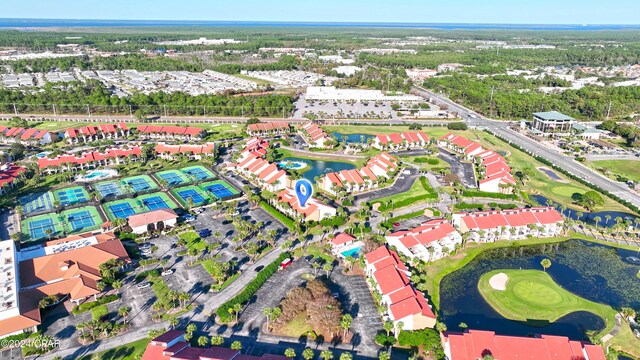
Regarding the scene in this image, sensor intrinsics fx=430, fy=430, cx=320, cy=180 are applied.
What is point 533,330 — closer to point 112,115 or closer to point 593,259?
point 593,259

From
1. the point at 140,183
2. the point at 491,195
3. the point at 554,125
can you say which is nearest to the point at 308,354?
the point at 491,195

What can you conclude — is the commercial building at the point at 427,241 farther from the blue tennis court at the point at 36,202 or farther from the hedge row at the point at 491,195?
the blue tennis court at the point at 36,202

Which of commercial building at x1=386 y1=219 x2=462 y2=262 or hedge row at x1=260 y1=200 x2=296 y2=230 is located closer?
commercial building at x1=386 y1=219 x2=462 y2=262

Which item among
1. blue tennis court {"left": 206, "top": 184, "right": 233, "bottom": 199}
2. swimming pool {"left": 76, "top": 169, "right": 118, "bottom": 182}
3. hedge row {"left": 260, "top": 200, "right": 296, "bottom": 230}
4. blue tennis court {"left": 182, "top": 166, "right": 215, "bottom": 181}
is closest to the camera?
hedge row {"left": 260, "top": 200, "right": 296, "bottom": 230}

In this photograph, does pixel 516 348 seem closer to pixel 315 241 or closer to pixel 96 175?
pixel 315 241

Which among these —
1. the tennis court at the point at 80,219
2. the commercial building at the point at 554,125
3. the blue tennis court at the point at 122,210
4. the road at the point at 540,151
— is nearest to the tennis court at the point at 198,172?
the blue tennis court at the point at 122,210

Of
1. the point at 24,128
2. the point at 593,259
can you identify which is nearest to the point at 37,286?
the point at 593,259

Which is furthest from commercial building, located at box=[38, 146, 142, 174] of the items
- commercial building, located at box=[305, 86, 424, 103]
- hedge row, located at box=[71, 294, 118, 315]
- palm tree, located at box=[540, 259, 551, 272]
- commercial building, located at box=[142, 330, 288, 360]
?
commercial building, located at box=[305, 86, 424, 103]

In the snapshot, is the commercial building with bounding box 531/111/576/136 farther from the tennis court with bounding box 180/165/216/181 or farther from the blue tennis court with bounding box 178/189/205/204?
the blue tennis court with bounding box 178/189/205/204
